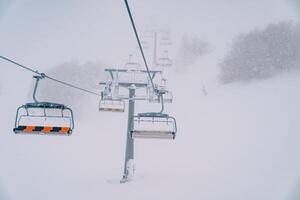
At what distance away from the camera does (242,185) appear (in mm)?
9609

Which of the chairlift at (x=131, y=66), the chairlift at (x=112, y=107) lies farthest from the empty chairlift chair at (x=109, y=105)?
the chairlift at (x=131, y=66)

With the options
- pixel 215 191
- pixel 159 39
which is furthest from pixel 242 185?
pixel 159 39

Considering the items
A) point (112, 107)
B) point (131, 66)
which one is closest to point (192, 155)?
point (112, 107)

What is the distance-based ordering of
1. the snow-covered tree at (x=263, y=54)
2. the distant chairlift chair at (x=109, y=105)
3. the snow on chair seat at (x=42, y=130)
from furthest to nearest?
the snow-covered tree at (x=263, y=54), the distant chairlift chair at (x=109, y=105), the snow on chair seat at (x=42, y=130)

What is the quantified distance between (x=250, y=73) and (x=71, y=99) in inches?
869

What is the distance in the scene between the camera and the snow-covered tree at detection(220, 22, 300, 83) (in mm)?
20344

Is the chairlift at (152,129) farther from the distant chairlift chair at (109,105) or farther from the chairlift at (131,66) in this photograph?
the chairlift at (131,66)

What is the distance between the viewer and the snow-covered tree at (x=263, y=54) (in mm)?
20344

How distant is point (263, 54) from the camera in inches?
841

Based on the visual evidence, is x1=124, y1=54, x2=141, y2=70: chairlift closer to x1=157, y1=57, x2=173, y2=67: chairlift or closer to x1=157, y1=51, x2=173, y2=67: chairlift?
x1=157, y1=51, x2=173, y2=67: chairlift

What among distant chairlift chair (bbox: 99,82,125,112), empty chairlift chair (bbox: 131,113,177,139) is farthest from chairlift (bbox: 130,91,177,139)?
distant chairlift chair (bbox: 99,82,125,112)

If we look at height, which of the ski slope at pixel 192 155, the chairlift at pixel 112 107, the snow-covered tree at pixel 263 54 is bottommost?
the ski slope at pixel 192 155

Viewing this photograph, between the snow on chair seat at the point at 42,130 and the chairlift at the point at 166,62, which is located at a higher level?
the chairlift at the point at 166,62

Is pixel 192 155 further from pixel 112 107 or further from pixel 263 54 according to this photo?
pixel 263 54
